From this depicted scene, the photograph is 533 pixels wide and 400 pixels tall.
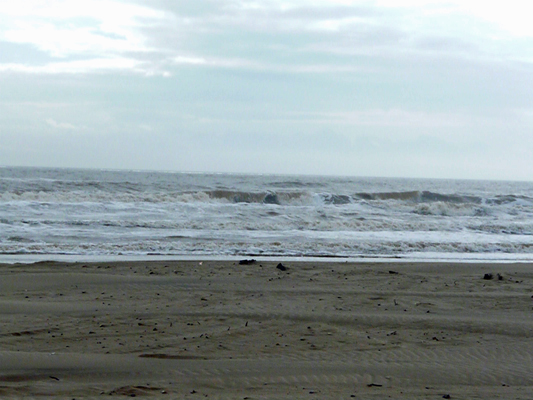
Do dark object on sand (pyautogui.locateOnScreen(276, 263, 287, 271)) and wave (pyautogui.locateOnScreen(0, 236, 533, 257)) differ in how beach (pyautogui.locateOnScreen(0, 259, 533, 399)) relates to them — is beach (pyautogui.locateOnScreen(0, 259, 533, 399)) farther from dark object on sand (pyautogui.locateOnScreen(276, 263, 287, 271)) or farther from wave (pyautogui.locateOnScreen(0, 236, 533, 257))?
wave (pyautogui.locateOnScreen(0, 236, 533, 257))

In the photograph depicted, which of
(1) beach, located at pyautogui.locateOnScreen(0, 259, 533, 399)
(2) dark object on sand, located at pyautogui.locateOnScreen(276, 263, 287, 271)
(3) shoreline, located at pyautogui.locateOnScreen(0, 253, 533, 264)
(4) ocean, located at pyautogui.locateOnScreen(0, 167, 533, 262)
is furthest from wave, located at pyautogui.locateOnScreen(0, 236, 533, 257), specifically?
(1) beach, located at pyautogui.locateOnScreen(0, 259, 533, 399)

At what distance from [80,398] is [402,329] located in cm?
318

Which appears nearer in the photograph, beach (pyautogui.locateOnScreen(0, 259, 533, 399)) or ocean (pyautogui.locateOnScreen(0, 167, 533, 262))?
beach (pyautogui.locateOnScreen(0, 259, 533, 399))

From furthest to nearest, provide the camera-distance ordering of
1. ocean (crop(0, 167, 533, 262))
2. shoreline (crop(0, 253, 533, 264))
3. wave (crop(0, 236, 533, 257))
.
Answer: ocean (crop(0, 167, 533, 262)) < wave (crop(0, 236, 533, 257)) < shoreline (crop(0, 253, 533, 264))

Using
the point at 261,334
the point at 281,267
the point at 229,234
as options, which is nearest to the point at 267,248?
the point at 229,234

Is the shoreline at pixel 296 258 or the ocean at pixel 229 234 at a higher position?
the ocean at pixel 229 234

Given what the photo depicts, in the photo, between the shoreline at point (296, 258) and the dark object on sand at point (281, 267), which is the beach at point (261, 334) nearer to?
the dark object on sand at point (281, 267)

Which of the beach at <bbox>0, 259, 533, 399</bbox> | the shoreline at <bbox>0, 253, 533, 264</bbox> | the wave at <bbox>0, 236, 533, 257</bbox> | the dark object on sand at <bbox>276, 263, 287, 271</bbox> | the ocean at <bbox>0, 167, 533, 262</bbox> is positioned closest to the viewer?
the beach at <bbox>0, 259, 533, 399</bbox>

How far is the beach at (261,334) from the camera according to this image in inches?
150

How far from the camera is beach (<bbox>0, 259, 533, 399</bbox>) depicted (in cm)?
380

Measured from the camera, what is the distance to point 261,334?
5.09 m

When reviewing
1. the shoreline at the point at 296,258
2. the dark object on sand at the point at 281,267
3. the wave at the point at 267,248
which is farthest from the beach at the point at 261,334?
the wave at the point at 267,248

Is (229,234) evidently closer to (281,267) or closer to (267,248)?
(267,248)

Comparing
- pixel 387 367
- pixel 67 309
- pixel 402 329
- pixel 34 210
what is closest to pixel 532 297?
pixel 402 329
